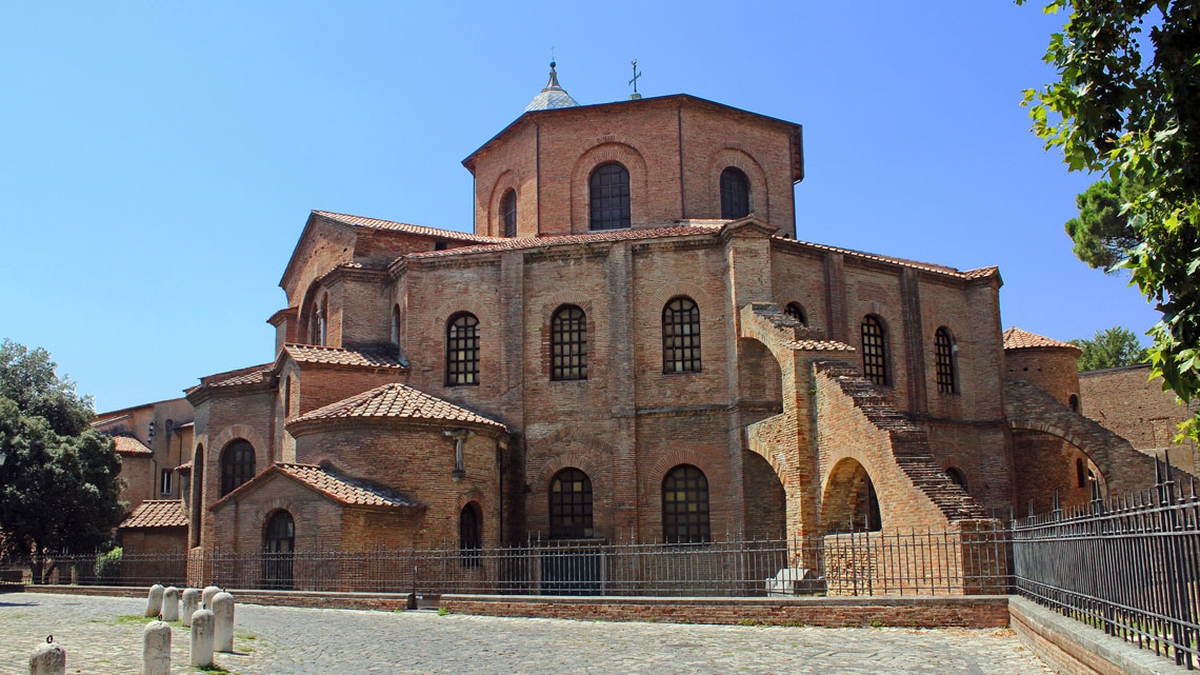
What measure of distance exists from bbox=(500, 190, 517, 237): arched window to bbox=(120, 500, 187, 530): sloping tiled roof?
36.7 ft

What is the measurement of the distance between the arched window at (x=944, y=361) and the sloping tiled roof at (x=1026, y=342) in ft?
12.4

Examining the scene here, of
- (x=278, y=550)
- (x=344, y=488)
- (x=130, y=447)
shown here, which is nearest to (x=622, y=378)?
(x=344, y=488)

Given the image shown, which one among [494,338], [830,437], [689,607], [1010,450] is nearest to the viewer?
[689,607]

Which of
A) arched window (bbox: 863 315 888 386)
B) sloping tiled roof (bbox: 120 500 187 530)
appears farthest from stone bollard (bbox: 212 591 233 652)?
sloping tiled roof (bbox: 120 500 187 530)

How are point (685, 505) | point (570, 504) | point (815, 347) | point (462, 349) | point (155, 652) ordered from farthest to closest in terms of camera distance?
point (462, 349) → point (570, 504) → point (685, 505) → point (815, 347) → point (155, 652)

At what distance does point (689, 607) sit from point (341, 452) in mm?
8834

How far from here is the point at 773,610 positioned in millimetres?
13523

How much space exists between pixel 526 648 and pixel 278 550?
32.5 ft

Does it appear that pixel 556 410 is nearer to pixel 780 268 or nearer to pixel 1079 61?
pixel 780 268

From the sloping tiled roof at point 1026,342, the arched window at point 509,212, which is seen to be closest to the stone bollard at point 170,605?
the arched window at point 509,212

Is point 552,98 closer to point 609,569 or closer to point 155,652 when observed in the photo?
point 609,569

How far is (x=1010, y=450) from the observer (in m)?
24.6

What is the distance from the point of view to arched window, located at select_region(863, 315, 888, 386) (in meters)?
23.3

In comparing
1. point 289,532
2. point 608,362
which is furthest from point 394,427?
point 608,362
